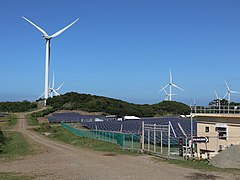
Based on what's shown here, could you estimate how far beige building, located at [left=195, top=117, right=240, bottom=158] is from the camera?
2750 cm

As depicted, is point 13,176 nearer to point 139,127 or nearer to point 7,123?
point 139,127

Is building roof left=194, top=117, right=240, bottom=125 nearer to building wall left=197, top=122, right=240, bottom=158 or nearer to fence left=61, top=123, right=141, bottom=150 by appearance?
building wall left=197, top=122, right=240, bottom=158

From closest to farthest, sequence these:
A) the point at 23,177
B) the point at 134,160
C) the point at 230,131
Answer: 1. the point at 23,177
2. the point at 134,160
3. the point at 230,131

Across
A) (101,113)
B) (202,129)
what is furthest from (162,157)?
(101,113)

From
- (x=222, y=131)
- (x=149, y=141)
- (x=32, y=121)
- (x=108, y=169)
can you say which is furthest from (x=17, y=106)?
(x=108, y=169)

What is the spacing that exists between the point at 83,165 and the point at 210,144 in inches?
498

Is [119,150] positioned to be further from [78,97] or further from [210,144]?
[78,97]

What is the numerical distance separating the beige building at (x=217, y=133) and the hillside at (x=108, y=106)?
7067 centimetres

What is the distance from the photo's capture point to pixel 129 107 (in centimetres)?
10975

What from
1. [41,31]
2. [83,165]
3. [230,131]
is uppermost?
[41,31]

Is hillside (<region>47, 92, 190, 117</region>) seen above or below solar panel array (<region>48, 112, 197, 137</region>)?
above

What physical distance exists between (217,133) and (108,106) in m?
76.5

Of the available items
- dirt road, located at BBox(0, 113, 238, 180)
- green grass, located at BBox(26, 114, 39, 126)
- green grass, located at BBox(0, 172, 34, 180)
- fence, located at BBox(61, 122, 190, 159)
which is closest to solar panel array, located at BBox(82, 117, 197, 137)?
fence, located at BBox(61, 122, 190, 159)

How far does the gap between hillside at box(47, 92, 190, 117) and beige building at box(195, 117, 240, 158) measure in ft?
232
